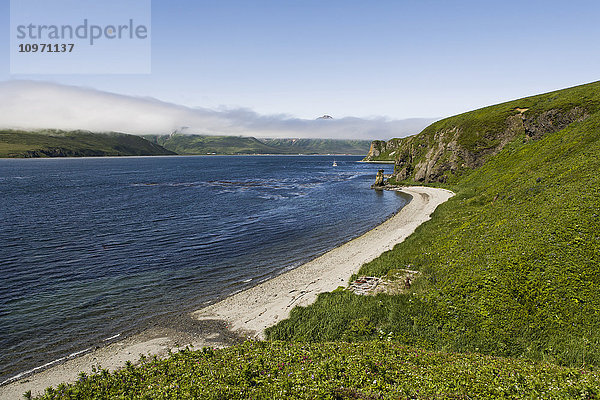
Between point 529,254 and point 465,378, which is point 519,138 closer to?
point 529,254

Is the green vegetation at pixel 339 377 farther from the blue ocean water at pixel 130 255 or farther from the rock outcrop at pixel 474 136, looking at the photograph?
the rock outcrop at pixel 474 136

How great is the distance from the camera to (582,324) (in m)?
16.0

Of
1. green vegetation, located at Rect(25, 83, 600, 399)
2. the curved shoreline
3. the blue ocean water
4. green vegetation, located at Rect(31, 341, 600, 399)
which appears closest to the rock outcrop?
the blue ocean water

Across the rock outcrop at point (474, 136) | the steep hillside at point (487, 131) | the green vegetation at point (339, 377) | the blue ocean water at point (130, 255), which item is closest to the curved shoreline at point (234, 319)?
the blue ocean water at point (130, 255)

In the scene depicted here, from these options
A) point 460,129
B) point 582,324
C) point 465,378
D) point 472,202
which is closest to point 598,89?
point 460,129

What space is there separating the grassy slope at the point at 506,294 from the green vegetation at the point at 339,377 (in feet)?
10.5

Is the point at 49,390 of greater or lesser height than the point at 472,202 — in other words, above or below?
below

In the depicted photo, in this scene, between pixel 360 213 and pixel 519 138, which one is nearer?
pixel 360 213

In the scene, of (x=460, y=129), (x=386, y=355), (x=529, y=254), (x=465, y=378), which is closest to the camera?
(x=465, y=378)

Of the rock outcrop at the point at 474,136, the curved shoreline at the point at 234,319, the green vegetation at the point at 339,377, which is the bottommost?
the curved shoreline at the point at 234,319

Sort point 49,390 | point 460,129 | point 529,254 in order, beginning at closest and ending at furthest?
point 49,390
point 529,254
point 460,129

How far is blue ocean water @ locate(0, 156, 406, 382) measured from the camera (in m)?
24.6

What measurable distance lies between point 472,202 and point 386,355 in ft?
126

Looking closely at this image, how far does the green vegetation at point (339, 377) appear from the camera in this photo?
1066cm
